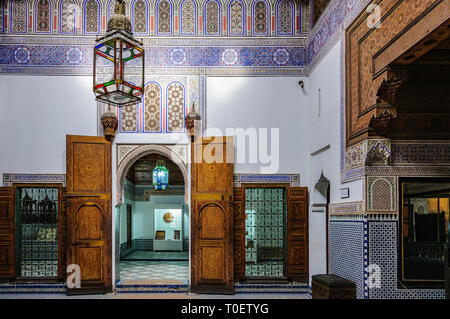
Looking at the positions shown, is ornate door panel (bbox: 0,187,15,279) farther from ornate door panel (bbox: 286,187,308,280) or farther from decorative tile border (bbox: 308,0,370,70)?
decorative tile border (bbox: 308,0,370,70)

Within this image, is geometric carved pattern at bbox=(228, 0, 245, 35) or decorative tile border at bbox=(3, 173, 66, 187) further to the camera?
geometric carved pattern at bbox=(228, 0, 245, 35)

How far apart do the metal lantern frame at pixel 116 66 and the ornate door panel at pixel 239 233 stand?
208cm

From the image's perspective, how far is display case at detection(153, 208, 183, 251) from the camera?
36.0ft

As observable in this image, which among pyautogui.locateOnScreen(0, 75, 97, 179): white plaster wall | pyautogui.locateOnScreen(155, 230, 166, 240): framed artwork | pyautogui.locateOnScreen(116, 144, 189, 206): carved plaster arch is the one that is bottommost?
pyautogui.locateOnScreen(155, 230, 166, 240): framed artwork

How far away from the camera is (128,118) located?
5.79m

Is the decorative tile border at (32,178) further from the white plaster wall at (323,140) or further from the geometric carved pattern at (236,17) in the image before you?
the white plaster wall at (323,140)

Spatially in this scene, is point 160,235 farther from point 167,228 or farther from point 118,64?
point 118,64

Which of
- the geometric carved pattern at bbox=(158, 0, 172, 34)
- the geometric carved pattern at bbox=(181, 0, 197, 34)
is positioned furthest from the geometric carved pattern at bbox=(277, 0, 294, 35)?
the geometric carved pattern at bbox=(158, 0, 172, 34)

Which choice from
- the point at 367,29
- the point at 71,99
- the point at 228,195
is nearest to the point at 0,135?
the point at 71,99

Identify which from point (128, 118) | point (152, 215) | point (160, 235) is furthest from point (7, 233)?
point (152, 215)

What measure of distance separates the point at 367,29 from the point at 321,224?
2.53 meters

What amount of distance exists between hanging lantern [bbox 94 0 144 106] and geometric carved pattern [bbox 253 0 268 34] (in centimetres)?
216

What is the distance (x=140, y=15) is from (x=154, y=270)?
4.31 meters

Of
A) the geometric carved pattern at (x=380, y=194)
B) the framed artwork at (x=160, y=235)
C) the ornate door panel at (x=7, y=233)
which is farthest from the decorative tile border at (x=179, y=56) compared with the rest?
the framed artwork at (x=160, y=235)
